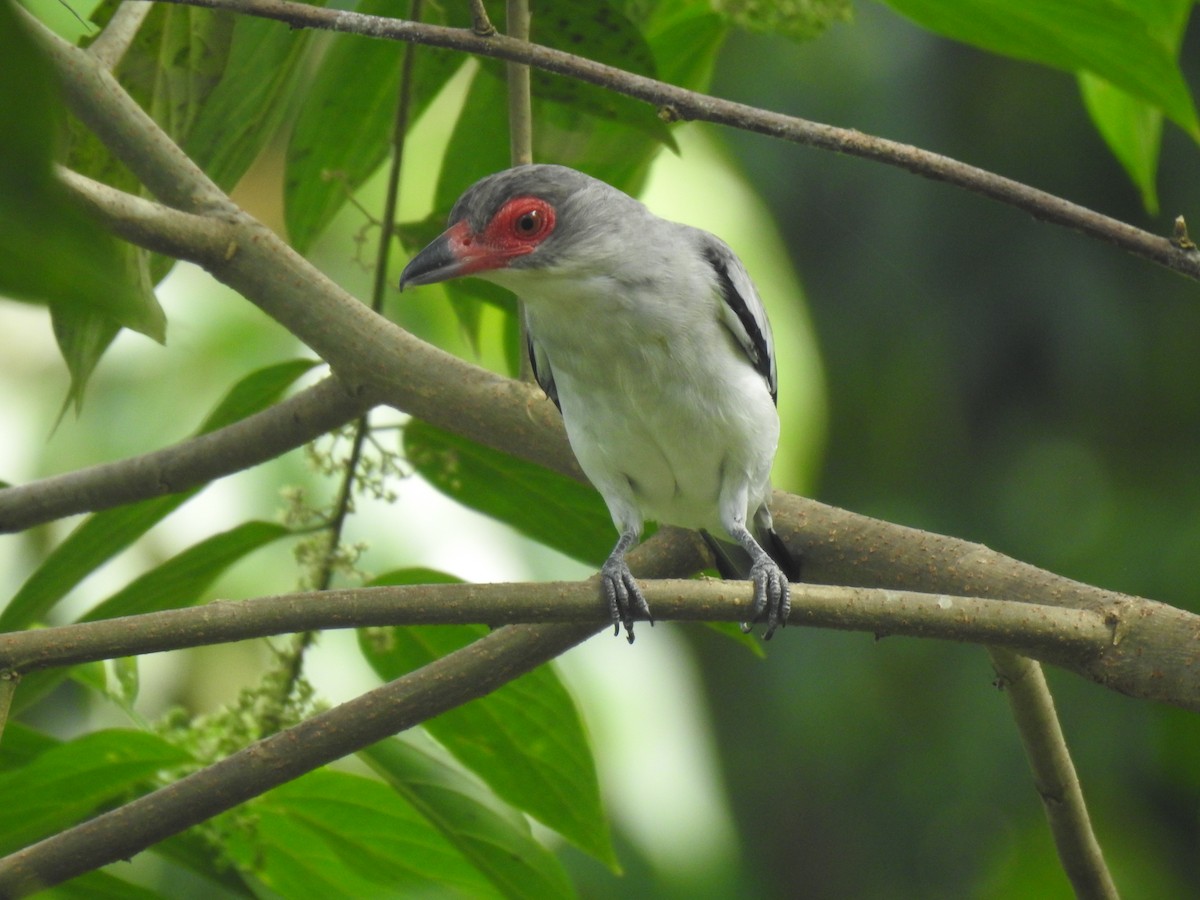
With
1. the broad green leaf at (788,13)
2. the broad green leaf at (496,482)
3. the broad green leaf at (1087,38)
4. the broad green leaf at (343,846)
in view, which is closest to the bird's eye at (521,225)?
the broad green leaf at (496,482)

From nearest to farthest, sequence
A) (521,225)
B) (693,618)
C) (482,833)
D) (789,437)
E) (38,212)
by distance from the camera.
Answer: (38,212) < (693,618) < (482,833) < (521,225) < (789,437)

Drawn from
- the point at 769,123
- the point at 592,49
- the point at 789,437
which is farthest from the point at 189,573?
the point at 789,437

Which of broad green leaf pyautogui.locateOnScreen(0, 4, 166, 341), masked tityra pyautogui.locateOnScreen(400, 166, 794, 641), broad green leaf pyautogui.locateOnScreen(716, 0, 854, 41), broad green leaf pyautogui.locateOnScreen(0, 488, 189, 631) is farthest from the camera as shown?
masked tityra pyautogui.locateOnScreen(400, 166, 794, 641)

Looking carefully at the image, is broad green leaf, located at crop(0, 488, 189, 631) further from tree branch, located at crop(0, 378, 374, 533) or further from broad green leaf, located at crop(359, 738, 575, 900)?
broad green leaf, located at crop(359, 738, 575, 900)

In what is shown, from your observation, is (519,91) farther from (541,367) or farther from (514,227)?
(541,367)

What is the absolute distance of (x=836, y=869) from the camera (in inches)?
498

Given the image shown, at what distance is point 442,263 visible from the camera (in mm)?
2412

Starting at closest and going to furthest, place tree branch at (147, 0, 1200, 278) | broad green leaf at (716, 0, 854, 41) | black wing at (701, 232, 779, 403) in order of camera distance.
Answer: tree branch at (147, 0, 1200, 278)
broad green leaf at (716, 0, 854, 41)
black wing at (701, 232, 779, 403)

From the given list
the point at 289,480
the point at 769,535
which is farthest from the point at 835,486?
the point at 769,535

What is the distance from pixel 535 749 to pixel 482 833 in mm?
216

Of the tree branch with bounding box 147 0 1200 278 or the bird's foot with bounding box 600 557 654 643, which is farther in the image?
the bird's foot with bounding box 600 557 654 643

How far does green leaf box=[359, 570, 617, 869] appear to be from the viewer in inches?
90.4

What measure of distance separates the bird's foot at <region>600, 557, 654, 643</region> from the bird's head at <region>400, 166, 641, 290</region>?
64 cm

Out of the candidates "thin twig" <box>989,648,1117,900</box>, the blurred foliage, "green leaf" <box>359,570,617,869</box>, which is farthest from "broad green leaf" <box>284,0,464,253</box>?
"thin twig" <box>989,648,1117,900</box>
